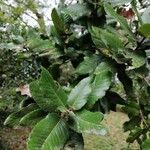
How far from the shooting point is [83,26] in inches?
64.4

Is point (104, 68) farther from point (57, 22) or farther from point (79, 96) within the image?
point (57, 22)

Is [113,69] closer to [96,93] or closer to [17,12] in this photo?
[96,93]

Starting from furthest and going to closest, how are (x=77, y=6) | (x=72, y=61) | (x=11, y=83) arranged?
(x=11, y=83)
(x=72, y=61)
(x=77, y=6)

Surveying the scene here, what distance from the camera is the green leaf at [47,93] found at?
3.95 ft

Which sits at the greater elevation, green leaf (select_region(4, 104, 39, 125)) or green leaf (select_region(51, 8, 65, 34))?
green leaf (select_region(51, 8, 65, 34))

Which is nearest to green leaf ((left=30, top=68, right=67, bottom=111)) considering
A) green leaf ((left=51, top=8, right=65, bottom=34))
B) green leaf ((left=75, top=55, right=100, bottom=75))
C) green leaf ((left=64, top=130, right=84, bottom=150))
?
green leaf ((left=64, top=130, right=84, bottom=150))

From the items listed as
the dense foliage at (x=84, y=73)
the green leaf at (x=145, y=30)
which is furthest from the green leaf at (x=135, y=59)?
the green leaf at (x=145, y=30)

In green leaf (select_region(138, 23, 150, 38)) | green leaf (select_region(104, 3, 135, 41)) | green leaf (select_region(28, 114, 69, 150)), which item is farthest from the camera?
green leaf (select_region(104, 3, 135, 41))

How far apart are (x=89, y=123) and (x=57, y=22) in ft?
1.69

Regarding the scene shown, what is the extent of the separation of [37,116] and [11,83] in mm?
5356

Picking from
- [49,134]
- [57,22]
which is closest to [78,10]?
[57,22]

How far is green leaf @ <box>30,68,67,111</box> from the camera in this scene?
1.20 m

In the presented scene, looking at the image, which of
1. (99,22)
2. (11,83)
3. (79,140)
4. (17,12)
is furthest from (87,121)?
(17,12)

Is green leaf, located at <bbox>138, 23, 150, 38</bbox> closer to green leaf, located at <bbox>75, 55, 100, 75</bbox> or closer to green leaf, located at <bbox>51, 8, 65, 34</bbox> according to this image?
green leaf, located at <bbox>75, 55, 100, 75</bbox>
